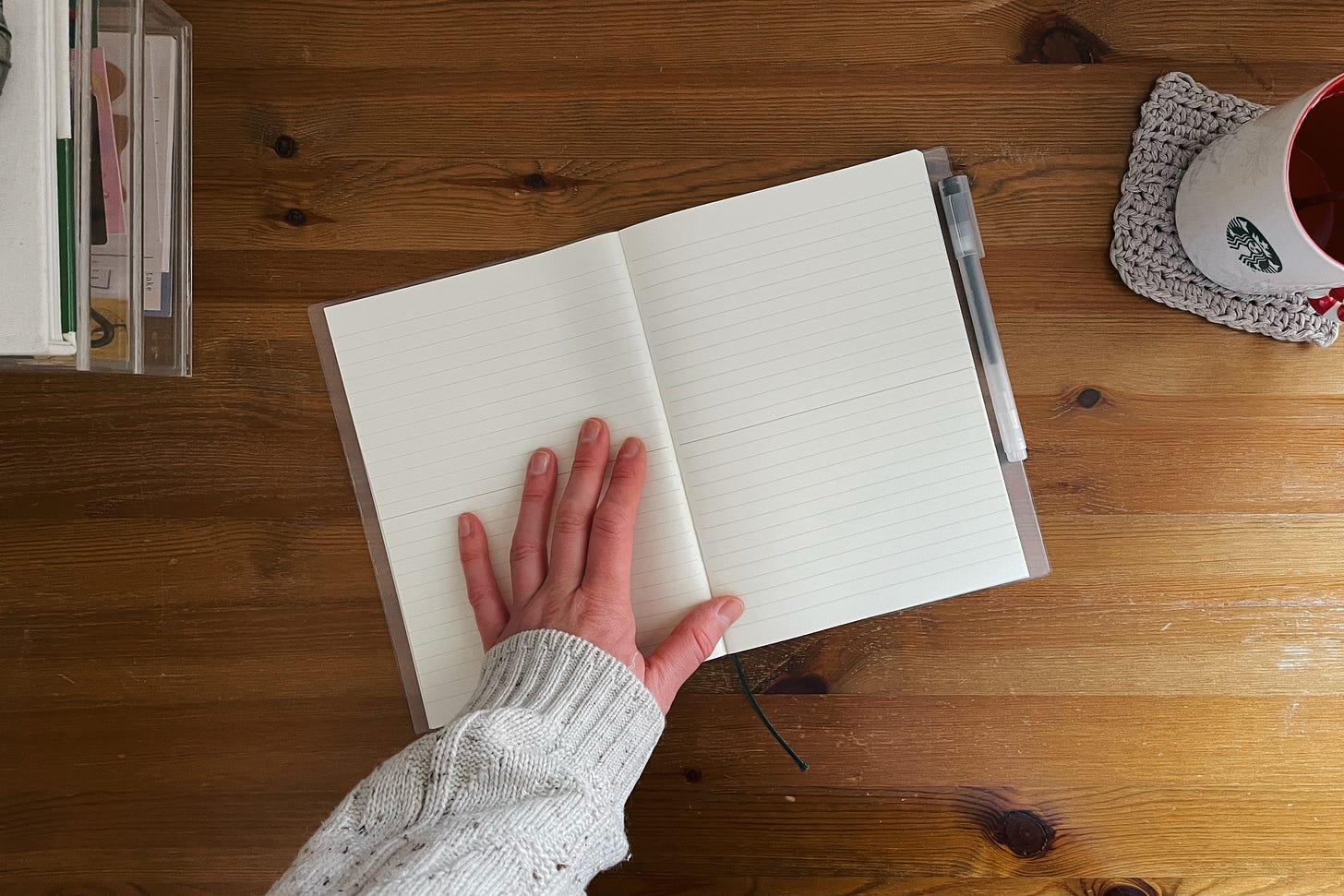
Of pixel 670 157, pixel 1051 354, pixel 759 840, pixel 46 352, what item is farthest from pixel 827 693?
pixel 46 352

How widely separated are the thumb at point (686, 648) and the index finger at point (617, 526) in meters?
0.05

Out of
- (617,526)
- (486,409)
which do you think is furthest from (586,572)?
(486,409)

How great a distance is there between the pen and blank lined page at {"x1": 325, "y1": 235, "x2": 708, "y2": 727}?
0.25 meters

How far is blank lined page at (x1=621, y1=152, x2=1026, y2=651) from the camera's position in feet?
2.01

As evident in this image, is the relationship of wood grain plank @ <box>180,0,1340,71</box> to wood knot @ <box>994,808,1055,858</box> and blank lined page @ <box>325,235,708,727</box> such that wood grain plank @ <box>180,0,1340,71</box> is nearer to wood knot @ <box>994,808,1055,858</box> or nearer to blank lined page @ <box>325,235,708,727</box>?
blank lined page @ <box>325,235,708,727</box>

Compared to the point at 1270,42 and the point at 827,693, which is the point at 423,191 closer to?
the point at 827,693

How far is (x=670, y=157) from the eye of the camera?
63cm

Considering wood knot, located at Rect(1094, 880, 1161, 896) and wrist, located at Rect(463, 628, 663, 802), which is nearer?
wrist, located at Rect(463, 628, 663, 802)

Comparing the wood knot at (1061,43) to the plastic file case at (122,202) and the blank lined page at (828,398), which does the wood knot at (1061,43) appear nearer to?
the blank lined page at (828,398)

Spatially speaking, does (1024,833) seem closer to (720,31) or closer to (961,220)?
(961,220)

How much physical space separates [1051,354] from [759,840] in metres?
0.44

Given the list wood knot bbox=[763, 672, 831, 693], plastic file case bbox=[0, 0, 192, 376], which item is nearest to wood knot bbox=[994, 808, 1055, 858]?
wood knot bbox=[763, 672, 831, 693]

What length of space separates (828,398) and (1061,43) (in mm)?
321

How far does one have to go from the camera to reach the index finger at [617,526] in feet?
1.95
